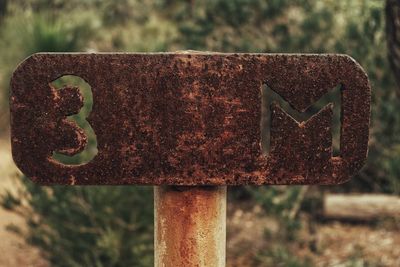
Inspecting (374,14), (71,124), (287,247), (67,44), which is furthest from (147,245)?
(67,44)

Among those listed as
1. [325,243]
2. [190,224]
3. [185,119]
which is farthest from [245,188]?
[185,119]

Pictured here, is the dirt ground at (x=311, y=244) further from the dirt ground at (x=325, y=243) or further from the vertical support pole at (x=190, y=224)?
the vertical support pole at (x=190, y=224)

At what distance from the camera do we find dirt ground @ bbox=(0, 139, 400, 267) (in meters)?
3.87

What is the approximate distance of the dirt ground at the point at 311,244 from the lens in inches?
152

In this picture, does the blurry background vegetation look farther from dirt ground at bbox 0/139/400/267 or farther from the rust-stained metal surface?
the rust-stained metal surface

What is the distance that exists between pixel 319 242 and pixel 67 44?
8.64 feet

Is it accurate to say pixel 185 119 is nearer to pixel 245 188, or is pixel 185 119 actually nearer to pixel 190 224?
pixel 190 224

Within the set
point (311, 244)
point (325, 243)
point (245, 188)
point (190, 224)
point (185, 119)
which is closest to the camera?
point (185, 119)

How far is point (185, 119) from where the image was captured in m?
1.42

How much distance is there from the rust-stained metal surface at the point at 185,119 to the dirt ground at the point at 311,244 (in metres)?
2.27

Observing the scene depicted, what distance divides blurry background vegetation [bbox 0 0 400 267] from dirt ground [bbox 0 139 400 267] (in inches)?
5.5

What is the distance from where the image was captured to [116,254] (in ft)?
10.5

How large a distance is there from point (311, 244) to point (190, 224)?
8.34 ft

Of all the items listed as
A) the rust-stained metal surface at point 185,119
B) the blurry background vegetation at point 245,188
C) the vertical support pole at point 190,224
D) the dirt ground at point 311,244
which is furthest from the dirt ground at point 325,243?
the rust-stained metal surface at point 185,119
